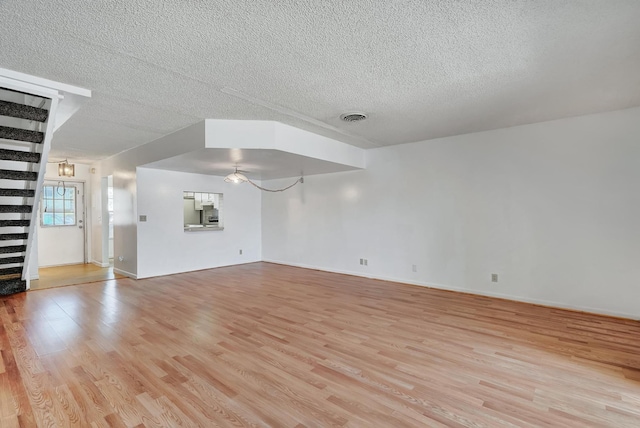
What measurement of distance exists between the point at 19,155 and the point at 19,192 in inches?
22.6

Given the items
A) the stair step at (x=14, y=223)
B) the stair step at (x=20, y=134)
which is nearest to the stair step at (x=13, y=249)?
the stair step at (x=14, y=223)

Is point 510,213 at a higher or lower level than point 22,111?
lower

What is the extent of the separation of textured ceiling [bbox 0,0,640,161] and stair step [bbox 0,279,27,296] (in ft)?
10.4

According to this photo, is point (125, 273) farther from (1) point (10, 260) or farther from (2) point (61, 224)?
(2) point (61, 224)

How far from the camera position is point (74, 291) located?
191 inches

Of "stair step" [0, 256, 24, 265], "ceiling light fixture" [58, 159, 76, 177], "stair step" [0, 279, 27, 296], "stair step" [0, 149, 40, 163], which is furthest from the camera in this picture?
"ceiling light fixture" [58, 159, 76, 177]

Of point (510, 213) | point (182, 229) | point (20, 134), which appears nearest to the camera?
point (20, 134)

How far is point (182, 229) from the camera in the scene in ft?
20.8

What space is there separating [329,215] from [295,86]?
12.3ft

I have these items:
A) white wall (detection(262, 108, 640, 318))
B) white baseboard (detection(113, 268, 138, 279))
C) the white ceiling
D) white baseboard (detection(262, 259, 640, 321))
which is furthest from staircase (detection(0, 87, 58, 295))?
white baseboard (detection(262, 259, 640, 321))

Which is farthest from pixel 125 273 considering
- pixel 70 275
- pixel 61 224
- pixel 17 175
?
pixel 17 175

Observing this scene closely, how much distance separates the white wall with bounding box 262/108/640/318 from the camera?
11.9 feet

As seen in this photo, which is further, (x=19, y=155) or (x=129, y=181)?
(x=129, y=181)

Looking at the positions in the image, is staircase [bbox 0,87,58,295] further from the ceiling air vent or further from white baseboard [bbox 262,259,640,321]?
white baseboard [bbox 262,259,640,321]
